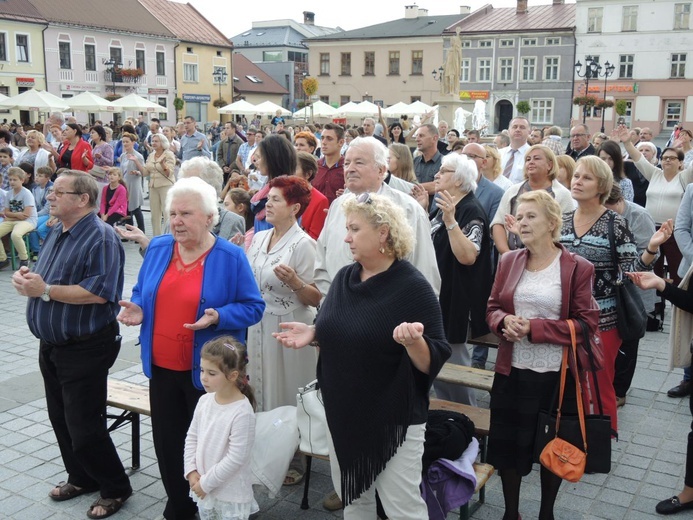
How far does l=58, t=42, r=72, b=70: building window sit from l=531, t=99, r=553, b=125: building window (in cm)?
3432

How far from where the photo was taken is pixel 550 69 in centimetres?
5359

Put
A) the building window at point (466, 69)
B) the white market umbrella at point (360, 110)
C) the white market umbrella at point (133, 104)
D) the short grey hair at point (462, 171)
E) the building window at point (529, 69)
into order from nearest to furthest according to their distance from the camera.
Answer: the short grey hair at point (462, 171), the white market umbrella at point (133, 104), the white market umbrella at point (360, 110), the building window at point (529, 69), the building window at point (466, 69)

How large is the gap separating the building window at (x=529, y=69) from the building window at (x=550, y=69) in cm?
82

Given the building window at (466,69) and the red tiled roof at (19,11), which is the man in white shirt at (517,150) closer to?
the red tiled roof at (19,11)

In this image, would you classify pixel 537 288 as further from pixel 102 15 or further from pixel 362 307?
pixel 102 15

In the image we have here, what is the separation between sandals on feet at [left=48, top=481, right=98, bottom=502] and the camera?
14.1 ft

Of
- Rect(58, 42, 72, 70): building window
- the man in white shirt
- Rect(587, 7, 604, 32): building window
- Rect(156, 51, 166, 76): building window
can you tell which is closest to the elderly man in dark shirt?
the man in white shirt

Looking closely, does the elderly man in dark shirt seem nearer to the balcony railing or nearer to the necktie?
the necktie

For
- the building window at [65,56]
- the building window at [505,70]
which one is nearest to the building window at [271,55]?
the building window at [505,70]

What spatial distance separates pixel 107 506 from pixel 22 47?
4547 centimetres

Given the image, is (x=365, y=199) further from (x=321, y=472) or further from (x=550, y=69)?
(x=550, y=69)

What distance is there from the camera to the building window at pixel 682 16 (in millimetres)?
50062

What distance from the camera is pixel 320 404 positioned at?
3895 mm

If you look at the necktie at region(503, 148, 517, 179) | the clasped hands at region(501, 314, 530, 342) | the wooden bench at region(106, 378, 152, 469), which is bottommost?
the wooden bench at region(106, 378, 152, 469)
